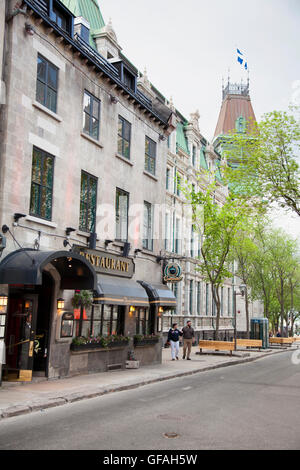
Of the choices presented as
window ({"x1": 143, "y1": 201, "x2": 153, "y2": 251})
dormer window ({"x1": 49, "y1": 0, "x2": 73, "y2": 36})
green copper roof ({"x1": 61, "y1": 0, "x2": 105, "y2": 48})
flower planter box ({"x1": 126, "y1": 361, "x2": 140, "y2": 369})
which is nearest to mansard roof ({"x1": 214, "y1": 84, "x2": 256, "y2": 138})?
green copper roof ({"x1": 61, "y1": 0, "x2": 105, "y2": 48})

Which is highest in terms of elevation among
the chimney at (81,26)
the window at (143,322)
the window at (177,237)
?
the chimney at (81,26)

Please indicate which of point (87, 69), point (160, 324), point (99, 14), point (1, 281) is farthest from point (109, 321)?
point (99, 14)

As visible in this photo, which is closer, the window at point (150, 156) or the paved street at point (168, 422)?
the paved street at point (168, 422)

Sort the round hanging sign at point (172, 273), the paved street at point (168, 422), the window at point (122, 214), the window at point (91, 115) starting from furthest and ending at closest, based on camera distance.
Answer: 1. the round hanging sign at point (172, 273)
2. the window at point (122, 214)
3. the window at point (91, 115)
4. the paved street at point (168, 422)

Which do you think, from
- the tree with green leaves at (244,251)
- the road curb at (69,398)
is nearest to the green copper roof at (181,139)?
the tree with green leaves at (244,251)

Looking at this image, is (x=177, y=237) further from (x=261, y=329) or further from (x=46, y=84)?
(x=46, y=84)

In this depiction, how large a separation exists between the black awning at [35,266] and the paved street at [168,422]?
327 centimetres

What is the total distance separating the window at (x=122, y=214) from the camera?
Answer: 18703 mm

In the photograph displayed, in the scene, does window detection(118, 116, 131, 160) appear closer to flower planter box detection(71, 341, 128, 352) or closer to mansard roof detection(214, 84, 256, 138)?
flower planter box detection(71, 341, 128, 352)

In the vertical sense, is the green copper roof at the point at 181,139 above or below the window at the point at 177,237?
above

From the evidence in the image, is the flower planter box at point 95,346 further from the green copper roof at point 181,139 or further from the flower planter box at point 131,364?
the green copper roof at point 181,139

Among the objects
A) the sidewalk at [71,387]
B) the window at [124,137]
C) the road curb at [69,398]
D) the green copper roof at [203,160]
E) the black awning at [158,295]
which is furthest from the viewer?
the green copper roof at [203,160]

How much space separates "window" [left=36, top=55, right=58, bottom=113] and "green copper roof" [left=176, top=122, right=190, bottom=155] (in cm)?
2247
